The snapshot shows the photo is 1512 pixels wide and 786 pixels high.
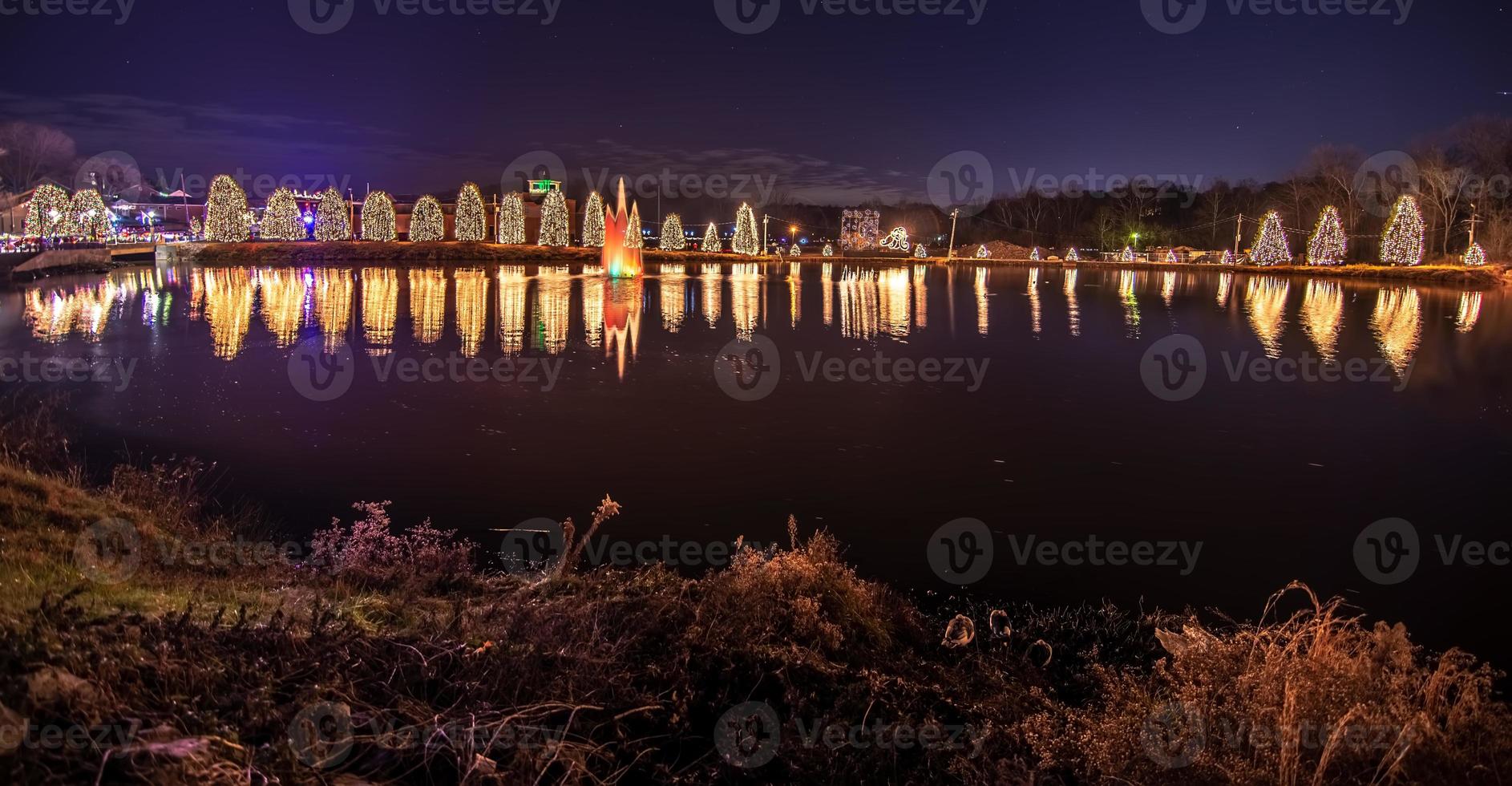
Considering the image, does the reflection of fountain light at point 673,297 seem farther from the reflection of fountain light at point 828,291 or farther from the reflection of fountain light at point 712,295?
the reflection of fountain light at point 828,291

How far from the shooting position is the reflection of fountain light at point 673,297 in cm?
2282

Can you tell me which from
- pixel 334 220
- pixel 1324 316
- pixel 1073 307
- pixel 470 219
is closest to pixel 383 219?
pixel 334 220

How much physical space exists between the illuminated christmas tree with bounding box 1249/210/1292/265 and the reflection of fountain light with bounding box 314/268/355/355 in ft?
182

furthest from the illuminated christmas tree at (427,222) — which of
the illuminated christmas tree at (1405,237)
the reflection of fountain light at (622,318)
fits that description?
the illuminated christmas tree at (1405,237)

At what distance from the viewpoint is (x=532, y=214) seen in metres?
84.6

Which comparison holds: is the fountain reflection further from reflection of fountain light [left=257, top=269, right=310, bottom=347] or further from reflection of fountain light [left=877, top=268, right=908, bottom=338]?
reflection of fountain light [left=877, top=268, right=908, bottom=338]

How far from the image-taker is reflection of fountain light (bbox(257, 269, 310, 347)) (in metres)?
19.7

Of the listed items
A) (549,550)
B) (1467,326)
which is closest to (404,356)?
(549,550)

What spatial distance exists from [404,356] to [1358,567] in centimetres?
1452

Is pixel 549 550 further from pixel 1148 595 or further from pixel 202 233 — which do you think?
pixel 202 233

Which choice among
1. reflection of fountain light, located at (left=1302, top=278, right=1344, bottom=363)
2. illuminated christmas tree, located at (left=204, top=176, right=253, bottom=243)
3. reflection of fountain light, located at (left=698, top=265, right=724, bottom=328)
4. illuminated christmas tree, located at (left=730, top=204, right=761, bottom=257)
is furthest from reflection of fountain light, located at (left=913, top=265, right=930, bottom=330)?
illuminated christmas tree, located at (left=204, top=176, right=253, bottom=243)

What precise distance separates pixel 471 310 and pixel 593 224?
3903 centimetres

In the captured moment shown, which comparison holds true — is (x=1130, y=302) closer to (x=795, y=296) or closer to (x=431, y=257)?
(x=795, y=296)

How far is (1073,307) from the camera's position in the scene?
98.3 feet
